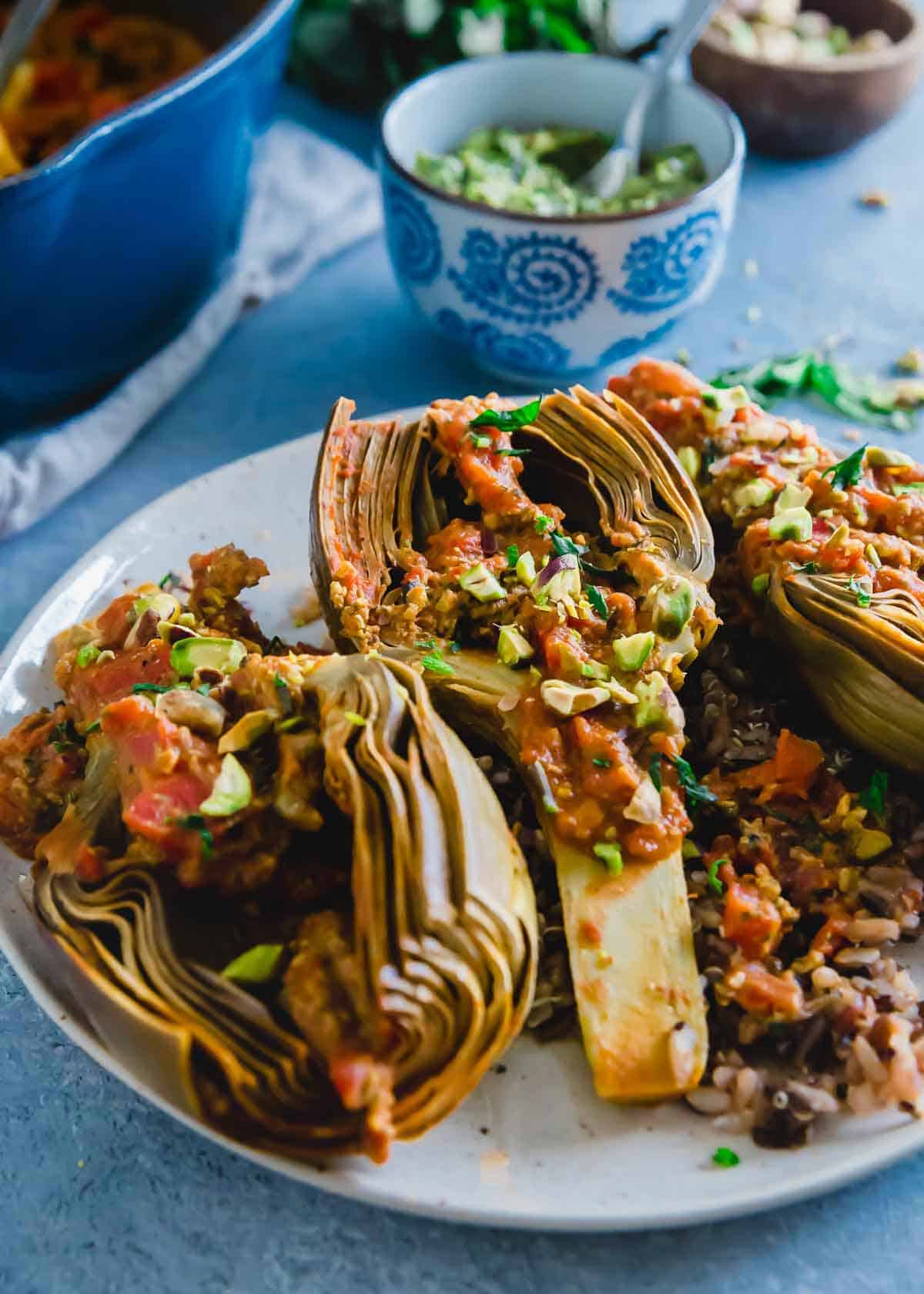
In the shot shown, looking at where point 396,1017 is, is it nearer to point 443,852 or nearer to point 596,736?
point 443,852

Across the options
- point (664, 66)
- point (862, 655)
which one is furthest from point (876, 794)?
point (664, 66)

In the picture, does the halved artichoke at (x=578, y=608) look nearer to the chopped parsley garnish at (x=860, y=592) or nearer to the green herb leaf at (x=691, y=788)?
the green herb leaf at (x=691, y=788)

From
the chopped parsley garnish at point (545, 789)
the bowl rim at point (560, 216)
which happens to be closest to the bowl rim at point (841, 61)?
the bowl rim at point (560, 216)

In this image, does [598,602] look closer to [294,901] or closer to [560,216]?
[294,901]

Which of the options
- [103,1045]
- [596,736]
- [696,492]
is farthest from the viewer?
[696,492]

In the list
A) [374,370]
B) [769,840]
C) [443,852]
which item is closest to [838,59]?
[374,370]
